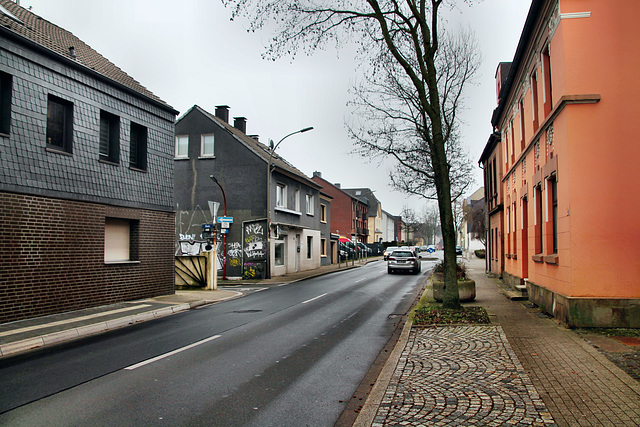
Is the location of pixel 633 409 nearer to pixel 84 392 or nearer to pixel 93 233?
pixel 84 392

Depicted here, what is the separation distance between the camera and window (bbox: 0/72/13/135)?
1033cm

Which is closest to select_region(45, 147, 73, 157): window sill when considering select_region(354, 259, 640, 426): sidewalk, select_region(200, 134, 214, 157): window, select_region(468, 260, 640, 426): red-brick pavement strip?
select_region(354, 259, 640, 426): sidewalk

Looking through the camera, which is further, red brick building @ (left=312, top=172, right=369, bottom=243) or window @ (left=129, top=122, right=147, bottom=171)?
red brick building @ (left=312, top=172, right=369, bottom=243)

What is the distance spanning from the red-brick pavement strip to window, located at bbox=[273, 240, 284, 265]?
1856cm

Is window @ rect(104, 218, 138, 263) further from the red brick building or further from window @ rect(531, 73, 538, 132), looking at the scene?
the red brick building

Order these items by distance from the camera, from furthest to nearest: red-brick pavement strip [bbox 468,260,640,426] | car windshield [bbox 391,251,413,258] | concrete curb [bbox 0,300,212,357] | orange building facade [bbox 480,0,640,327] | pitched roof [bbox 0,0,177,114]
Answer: car windshield [bbox 391,251,413,258] → pitched roof [bbox 0,0,177,114] → orange building facade [bbox 480,0,640,327] → concrete curb [bbox 0,300,212,357] → red-brick pavement strip [bbox 468,260,640,426]

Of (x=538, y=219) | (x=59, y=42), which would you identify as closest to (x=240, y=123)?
(x=59, y=42)

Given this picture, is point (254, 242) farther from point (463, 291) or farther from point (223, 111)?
point (463, 291)

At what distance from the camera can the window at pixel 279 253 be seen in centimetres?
2676

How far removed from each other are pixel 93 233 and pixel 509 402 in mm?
11335

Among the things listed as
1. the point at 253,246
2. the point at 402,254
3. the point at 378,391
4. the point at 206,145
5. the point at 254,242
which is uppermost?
the point at 206,145

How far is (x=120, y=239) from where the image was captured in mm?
14070

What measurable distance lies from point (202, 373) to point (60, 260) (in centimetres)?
714

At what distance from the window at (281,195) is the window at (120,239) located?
1276cm
